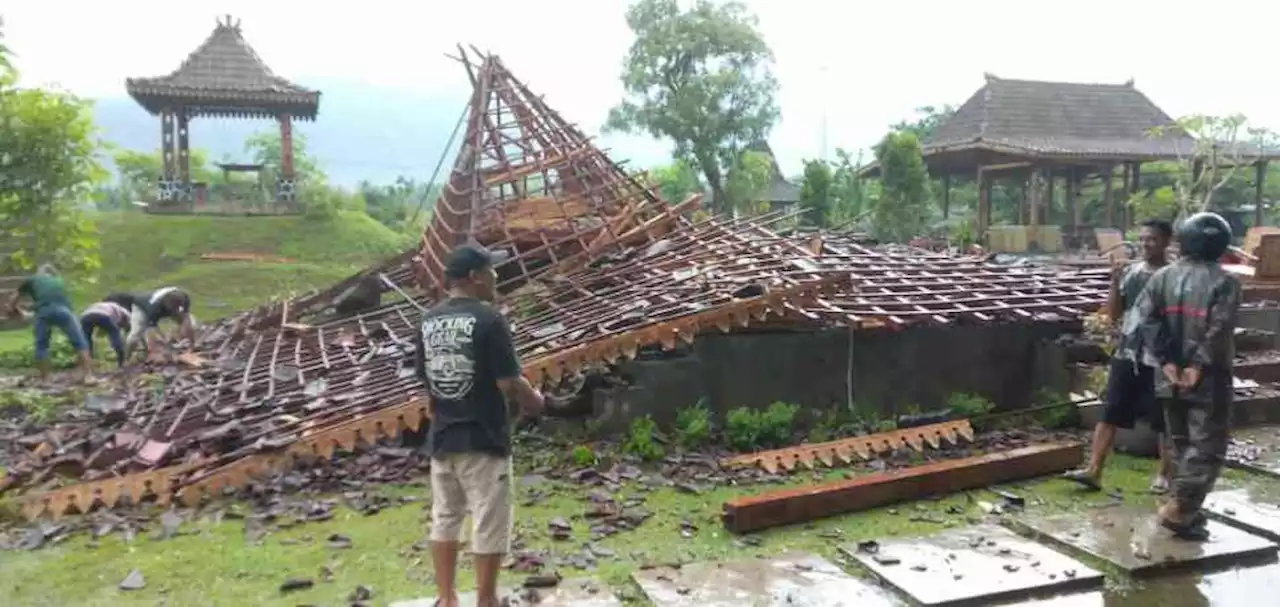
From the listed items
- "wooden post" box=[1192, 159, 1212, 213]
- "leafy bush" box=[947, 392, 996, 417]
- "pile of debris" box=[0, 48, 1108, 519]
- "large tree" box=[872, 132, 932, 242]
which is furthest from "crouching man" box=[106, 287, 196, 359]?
"wooden post" box=[1192, 159, 1212, 213]

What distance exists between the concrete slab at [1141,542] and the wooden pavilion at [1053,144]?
63.9ft

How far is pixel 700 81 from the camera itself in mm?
27844

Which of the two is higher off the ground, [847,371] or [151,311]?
[151,311]

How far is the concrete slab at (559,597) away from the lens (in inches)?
153

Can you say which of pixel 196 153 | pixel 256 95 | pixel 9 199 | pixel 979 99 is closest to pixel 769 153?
pixel 979 99

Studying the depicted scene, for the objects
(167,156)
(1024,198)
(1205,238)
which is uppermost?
(167,156)

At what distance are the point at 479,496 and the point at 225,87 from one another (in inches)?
945

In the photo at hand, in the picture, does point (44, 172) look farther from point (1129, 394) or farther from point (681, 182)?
point (681, 182)

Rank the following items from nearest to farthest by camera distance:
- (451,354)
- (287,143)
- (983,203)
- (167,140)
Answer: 1. (451,354)
2. (167,140)
3. (983,203)
4. (287,143)

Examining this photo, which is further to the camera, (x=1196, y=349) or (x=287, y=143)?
(x=287, y=143)

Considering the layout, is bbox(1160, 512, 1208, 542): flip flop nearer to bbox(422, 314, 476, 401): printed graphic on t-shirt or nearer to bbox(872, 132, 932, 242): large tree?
bbox(422, 314, 476, 401): printed graphic on t-shirt

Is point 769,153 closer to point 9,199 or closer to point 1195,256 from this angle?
point 9,199

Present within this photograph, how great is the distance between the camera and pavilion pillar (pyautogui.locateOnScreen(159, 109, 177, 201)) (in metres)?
24.2

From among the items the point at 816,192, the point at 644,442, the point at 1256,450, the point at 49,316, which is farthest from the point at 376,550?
the point at 816,192
